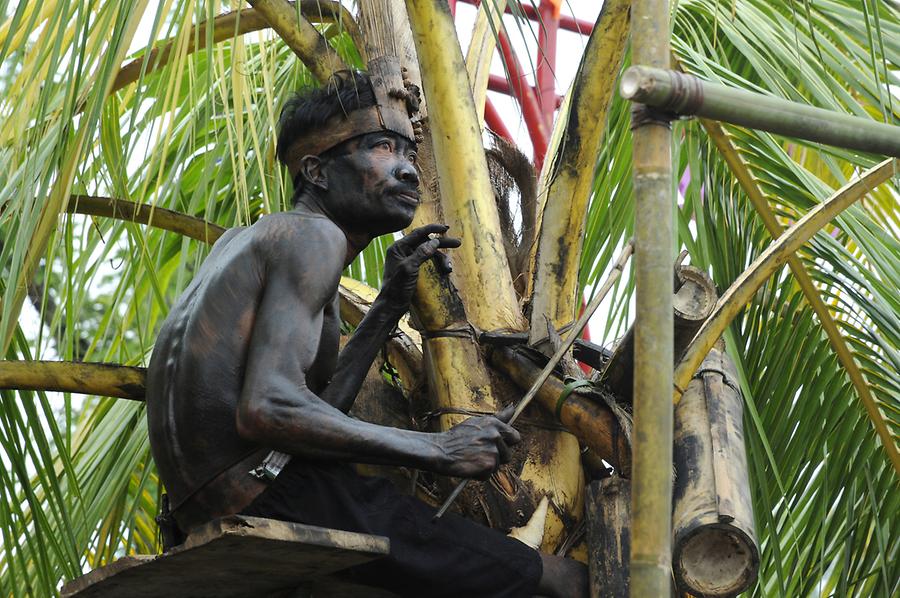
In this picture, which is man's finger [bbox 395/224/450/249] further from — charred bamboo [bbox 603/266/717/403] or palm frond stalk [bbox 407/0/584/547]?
charred bamboo [bbox 603/266/717/403]

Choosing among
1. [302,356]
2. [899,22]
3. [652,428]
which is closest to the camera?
[652,428]

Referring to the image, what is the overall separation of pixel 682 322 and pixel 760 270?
234mm

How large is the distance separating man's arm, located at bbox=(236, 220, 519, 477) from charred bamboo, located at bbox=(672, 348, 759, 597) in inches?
14.7

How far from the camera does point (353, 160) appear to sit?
10.5 feet

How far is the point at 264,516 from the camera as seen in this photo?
2.81 meters

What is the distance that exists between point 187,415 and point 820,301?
1.62 m

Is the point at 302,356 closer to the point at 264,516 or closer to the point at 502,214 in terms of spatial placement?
the point at 264,516

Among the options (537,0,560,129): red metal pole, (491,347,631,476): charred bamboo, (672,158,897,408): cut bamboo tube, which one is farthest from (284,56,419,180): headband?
(537,0,560,129): red metal pole

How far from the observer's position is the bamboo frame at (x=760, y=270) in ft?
9.73

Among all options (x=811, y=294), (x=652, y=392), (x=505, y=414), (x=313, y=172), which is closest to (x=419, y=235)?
(x=313, y=172)

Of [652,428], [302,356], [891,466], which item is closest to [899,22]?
[891,466]

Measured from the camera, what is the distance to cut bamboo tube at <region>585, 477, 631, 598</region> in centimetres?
298

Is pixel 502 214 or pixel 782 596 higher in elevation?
pixel 502 214

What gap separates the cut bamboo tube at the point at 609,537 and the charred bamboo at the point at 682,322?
20 cm
